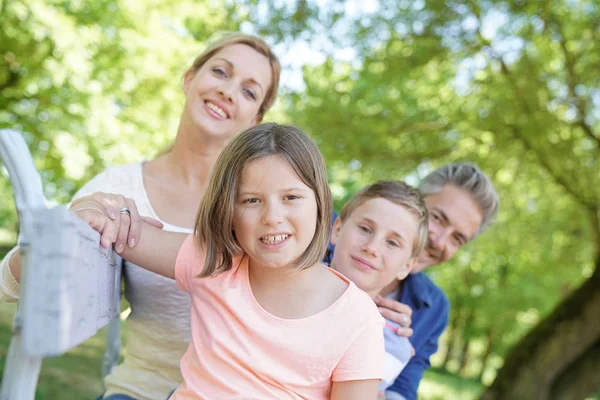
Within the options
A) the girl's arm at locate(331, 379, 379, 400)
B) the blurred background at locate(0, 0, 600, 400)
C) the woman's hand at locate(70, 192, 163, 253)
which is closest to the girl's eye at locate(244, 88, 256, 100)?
the woman's hand at locate(70, 192, 163, 253)

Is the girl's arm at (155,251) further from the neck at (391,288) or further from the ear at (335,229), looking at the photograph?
the neck at (391,288)

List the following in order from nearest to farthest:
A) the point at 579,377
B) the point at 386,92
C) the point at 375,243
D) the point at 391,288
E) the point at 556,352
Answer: the point at 375,243, the point at 391,288, the point at 556,352, the point at 579,377, the point at 386,92

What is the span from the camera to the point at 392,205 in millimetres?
2236

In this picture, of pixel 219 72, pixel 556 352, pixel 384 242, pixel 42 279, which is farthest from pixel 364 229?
pixel 556 352

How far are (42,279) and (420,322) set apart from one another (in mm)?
1754

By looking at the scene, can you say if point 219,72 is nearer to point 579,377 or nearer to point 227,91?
point 227,91

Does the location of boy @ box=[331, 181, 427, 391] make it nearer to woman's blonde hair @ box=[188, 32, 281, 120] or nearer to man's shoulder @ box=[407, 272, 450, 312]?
man's shoulder @ box=[407, 272, 450, 312]

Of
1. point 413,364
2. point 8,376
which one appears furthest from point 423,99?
point 8,376

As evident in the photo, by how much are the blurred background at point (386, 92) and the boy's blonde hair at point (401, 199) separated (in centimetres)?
500

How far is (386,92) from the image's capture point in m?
7.59

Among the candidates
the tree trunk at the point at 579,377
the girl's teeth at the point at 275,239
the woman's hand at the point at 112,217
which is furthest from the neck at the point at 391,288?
the tree trunk at the point at 579,377

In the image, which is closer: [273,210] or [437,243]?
[273,210]

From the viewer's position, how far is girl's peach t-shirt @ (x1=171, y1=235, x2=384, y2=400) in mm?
1668

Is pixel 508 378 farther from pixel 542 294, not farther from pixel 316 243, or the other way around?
pixel 316 243
